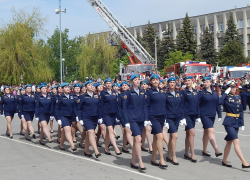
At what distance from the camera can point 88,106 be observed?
405 inches

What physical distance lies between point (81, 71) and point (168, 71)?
28384 millimetres

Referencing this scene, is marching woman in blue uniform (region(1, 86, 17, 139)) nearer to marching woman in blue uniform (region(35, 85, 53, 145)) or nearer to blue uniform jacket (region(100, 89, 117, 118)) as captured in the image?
marching woman in blue uniform (region(35, 85, 53, 145))

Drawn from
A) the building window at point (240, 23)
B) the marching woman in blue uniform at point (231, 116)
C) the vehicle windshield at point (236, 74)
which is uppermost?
the building window at point (240, 23)

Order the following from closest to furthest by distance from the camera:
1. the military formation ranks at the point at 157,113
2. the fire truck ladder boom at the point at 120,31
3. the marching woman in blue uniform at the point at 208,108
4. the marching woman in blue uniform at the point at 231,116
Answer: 1. the marching woman in blue uniform at the point at 231,116
2. the military formation ranks at the point at 157,113
3. the marching woman in blue uniform at the point at 208,108
4. the fire truck ladder boom at the point at 120,31

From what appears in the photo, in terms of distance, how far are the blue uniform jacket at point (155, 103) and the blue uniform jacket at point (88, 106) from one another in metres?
1.84

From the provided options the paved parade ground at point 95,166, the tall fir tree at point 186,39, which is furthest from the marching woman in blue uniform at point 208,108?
the tall fir tree at point 186,39

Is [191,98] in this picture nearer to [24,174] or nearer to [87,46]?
[24,174]

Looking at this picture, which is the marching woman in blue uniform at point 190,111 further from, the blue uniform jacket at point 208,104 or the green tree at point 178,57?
the green tree at point 178,57

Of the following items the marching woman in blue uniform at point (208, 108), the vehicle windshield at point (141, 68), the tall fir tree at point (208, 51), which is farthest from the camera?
the tall fir tree at point (208, 51)

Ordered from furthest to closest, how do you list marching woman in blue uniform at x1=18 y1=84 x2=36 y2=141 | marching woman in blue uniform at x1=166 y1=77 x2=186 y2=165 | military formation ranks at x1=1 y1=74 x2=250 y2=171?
marching woman in blue uniform at x1=18 y1=84 x2=36 y2=141
marching woman in blue uniform at x1=166 y1=77 x2=186 y2=165
military formation ranks at x1=1 y1=74 x2=250 y2=171

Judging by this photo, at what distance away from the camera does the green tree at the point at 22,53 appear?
40.7 m

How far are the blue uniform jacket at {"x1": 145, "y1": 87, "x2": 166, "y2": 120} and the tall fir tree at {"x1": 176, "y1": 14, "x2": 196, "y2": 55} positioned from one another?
53849 mm

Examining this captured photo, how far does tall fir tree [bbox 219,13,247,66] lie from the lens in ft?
199

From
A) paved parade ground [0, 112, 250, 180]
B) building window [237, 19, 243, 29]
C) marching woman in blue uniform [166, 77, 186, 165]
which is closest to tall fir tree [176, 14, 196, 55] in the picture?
building window [237, 19, 243, 29]
